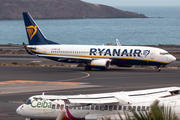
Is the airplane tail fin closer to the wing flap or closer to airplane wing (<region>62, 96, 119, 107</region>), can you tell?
airplane wing (<region>62, 96, 119, 107</region>)

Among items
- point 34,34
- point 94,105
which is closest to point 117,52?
point 34,34

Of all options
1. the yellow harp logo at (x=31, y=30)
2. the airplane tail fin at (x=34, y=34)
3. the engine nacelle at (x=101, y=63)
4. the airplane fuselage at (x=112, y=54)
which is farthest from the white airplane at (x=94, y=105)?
the yellow harp logo at (x=31, y=30)

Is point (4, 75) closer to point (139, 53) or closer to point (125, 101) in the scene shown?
point (139, 53)

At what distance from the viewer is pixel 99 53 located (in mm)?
55062

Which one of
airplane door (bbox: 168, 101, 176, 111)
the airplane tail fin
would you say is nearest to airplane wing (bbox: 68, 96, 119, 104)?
airplane door (bbox: 168, 101, 176, 111)

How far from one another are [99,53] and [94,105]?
124 ft

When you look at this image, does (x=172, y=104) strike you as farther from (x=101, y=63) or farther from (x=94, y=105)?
(x=101, y=63)

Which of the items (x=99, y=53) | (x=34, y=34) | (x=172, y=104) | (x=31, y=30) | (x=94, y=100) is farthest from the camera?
(x=31, y=30)

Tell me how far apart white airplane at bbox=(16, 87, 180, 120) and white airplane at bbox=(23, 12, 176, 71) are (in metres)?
33.2

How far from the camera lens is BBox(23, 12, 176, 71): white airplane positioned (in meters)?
52.5

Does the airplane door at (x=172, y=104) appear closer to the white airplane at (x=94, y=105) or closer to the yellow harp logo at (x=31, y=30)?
the white airplane at (x=94, y=105)

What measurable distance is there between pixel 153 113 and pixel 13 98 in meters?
23.1

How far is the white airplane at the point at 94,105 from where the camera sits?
16.6 meters

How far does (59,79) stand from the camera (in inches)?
1781
